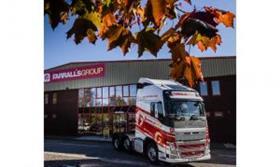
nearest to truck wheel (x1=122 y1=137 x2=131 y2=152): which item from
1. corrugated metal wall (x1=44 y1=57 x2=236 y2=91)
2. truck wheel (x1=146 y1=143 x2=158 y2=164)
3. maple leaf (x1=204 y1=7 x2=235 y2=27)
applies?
truck wheel (x1=146 y1=143 x2=158 y2=164)

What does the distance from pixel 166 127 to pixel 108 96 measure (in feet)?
1.33

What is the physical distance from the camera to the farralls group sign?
9.23 ft

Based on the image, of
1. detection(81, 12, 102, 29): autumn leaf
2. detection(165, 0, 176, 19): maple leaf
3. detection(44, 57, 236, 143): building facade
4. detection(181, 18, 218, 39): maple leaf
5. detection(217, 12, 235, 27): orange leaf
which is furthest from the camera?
detection(44, 57, 236, 143): building facade

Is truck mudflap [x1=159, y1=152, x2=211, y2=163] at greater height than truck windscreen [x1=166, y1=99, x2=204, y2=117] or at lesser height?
lesser

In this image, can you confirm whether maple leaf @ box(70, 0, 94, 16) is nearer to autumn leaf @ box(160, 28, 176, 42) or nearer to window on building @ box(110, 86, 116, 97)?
autumn leaf @ box(160, 28, 176, 42)

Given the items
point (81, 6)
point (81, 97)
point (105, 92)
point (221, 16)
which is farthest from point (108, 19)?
point (81, 97)

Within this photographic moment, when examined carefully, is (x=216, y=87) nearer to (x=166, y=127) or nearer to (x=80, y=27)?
(x=166, y=127)

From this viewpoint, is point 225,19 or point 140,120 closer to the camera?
point 225,19

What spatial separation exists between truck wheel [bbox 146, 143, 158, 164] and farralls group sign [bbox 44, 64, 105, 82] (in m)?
0.54

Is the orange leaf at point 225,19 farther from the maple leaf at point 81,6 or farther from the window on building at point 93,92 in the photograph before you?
the window on building at point 93,92

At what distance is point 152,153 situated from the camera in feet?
9.33

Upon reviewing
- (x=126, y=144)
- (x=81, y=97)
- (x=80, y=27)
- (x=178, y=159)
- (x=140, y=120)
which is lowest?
(x=178, y=159)
